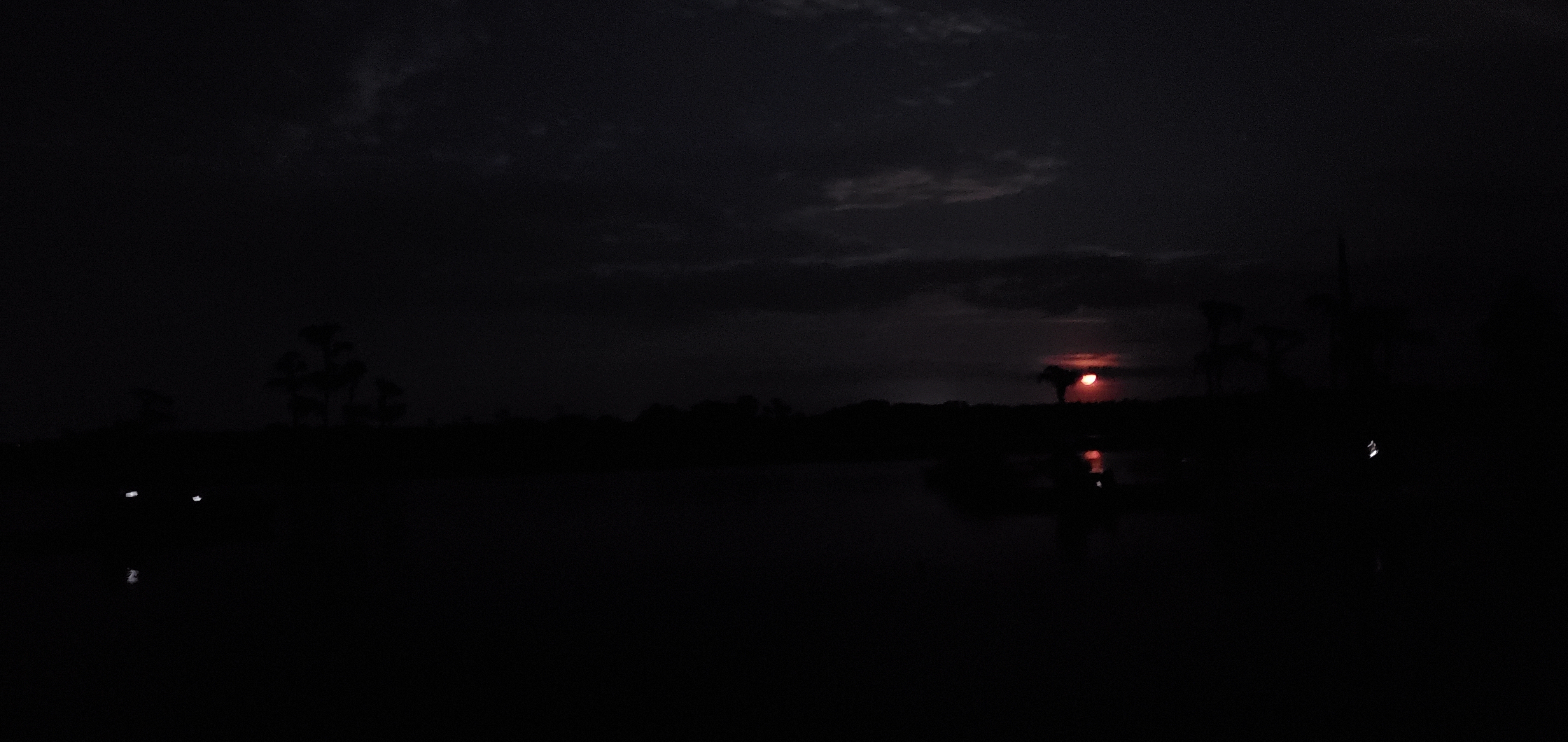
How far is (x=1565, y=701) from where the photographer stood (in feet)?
40.5

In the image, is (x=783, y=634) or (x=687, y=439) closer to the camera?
(x=783, y=634)

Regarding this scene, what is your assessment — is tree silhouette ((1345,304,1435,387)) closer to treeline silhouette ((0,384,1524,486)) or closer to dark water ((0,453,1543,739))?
treeline silhouette ((0,384,1524,486))

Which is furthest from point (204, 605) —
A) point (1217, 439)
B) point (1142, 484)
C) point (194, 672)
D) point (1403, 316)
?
point (1403, 316)

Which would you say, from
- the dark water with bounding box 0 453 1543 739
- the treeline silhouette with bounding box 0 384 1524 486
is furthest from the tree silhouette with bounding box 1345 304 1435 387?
the dark water with bounding box 0 453 1543 739

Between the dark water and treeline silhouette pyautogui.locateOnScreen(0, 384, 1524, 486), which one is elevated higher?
treeline silhouette pyautogui.locateOnScreen(0, 384, 1524, 486)

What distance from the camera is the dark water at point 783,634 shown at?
1317cm

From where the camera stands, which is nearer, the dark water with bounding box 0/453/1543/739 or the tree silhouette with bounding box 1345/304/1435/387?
the dark water with bounding box 0/453/1543/739

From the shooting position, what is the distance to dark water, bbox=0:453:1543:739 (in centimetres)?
1317

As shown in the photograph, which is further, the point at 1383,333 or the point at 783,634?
the point at 1383,333

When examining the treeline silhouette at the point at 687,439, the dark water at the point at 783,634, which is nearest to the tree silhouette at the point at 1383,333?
the treeline silhouette at the point at 687,439

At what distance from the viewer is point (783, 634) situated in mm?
17781

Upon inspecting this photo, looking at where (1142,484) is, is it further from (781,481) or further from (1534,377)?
(1534,377)

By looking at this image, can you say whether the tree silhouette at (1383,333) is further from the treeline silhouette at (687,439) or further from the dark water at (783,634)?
the dark water at (783,634)

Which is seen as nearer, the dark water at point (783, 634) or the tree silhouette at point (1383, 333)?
the dark water at point (783, 634)
